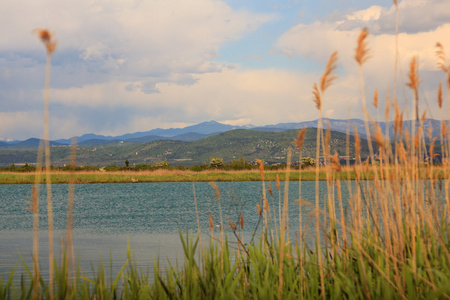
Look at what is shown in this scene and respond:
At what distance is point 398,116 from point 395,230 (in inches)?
47.0

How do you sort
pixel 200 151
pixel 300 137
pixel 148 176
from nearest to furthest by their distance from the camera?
pixel 300 137, pixel 148 176, pixel 200 151

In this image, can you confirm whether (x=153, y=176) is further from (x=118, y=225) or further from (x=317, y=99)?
(x=317, y=99)

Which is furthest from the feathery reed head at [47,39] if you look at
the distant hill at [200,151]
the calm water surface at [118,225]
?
the distant hill at [200,151]

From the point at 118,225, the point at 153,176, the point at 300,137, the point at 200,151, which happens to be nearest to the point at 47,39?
the point at 300,137

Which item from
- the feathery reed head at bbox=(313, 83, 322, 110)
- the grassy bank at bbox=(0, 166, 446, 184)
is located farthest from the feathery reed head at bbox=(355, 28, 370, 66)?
the grassy bank at bbox=(0, 166, 446, 184)

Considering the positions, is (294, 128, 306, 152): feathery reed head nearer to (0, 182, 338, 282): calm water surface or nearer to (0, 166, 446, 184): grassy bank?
(0, 182, 338, 282): calm water surface

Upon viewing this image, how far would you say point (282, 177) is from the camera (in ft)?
138

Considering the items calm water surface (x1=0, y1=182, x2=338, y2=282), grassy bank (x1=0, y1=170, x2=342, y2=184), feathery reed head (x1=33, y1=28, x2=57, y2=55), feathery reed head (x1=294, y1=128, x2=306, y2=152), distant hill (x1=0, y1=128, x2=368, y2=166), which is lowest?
calm water surface (x1=0, y1=182, x2=338, y2=282)

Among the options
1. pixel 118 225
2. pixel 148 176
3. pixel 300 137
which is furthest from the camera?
pixel 148 176

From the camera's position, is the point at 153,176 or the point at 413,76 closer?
the point at 413,76

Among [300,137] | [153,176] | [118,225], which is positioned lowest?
[118,225]

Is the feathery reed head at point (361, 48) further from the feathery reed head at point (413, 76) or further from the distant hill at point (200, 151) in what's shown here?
the distant hill at point (200, 151)

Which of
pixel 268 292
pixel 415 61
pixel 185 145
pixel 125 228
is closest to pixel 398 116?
pixel 415 61

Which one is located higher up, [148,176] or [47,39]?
[47,39]
